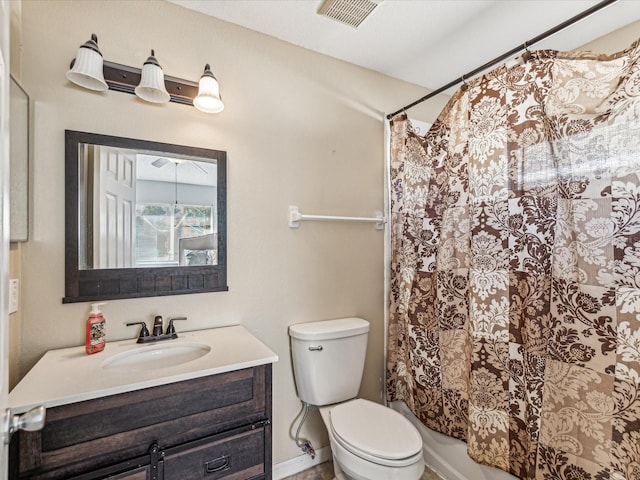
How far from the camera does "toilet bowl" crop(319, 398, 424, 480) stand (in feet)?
4.15

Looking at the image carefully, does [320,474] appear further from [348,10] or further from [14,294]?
[348,10]

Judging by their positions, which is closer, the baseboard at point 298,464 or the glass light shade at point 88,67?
the glass light shade at point 88,67

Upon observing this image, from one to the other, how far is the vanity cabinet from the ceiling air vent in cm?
164

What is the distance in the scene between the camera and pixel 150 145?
1464 millimetres

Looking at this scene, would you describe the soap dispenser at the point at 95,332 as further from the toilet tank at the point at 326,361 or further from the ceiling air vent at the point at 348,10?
the ceiling air vent at the point at 348,10

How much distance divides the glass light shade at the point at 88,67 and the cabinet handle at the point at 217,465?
1.54 meters

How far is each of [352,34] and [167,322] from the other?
1790 mm

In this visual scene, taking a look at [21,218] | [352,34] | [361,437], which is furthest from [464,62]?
[21,218]

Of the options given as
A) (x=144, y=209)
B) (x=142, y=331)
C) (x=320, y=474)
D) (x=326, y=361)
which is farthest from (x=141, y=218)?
(x=320, y=474)

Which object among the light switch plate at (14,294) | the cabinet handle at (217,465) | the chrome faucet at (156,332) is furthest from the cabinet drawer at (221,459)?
the light switch plate at (14,294)

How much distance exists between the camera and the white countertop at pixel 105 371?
36.9 inches

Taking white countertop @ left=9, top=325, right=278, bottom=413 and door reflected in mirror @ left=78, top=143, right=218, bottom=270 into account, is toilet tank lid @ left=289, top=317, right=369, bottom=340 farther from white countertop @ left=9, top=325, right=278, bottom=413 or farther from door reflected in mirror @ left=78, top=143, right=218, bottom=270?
door reflected in mirror @ left=78, top=143, right=218, bottom=270

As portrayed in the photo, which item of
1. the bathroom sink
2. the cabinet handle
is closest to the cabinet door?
the cabinet handle

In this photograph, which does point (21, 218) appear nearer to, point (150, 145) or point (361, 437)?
point (150, 145)
